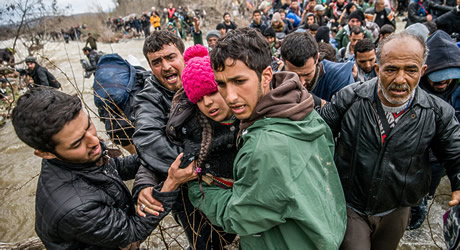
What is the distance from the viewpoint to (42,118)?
1.32 meters

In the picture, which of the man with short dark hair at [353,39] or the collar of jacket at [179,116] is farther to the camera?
the man with short dark hair at [353,39]

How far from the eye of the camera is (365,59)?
3.33m

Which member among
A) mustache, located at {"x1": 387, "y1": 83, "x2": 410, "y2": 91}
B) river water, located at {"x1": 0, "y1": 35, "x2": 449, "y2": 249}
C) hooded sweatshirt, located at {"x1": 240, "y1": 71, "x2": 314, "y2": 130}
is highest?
hooded sweatshirt, located at {"x1": 240, "y1": 71, "x2": 314, "y2": 130}

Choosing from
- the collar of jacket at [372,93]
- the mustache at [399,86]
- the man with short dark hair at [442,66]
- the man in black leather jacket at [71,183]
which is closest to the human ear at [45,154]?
the man in black leather jacket at [71,183]

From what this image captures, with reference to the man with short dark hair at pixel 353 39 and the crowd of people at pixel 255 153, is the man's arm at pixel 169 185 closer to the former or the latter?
the crowd of people at pixel 255 153

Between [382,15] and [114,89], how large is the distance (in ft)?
20.6

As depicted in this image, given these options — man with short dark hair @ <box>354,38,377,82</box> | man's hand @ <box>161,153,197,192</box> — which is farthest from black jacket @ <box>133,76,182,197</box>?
man with short dark hair @ <box>354,38,377,82</box>

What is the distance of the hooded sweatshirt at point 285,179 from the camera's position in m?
1.15

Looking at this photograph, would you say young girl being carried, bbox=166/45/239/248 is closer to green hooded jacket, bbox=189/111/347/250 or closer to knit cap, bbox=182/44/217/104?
knit cap, bbox=182/44/217/104

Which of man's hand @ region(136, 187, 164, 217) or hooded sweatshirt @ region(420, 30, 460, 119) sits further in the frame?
hooded sweatshirt @ region(420, 30, 460, 119)

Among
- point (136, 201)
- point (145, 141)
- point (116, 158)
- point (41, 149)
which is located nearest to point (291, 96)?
point (145, 141)

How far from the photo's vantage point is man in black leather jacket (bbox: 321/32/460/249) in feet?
5.37

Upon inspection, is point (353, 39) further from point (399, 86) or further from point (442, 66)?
point (399, 86)

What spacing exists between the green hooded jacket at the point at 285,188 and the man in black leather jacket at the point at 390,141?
1.71ft
